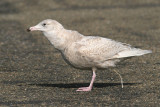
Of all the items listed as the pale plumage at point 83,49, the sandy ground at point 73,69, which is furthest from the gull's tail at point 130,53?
the sandy ground at point 73,69

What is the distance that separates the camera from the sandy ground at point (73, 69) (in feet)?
25.0

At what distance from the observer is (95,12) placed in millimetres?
20172

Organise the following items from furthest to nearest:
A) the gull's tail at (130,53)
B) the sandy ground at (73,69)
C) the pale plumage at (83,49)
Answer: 1. the gull's tail at (130,53)
2. the pale plumage at (83,49)
3. the sandy ground at (73,69)

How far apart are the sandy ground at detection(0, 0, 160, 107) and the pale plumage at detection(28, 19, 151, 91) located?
0.53 metres

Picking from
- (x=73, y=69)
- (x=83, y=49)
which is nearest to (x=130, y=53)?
(x=83, y=49)

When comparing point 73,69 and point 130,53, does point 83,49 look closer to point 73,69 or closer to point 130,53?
point 130,53

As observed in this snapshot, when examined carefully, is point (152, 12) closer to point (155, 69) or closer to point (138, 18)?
point (138, 18)

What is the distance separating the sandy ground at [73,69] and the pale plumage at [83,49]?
1.75ft

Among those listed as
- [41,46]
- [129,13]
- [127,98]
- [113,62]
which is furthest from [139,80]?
[129,13]

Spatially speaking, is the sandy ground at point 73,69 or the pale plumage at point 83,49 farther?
the pale plumage at point 83,49

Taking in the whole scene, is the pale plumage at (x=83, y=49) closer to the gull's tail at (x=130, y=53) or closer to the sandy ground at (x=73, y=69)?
the gull's tail at (x=130, y=53)

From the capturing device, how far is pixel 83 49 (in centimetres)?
799

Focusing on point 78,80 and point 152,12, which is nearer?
point 78,80

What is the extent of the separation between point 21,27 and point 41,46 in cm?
405
